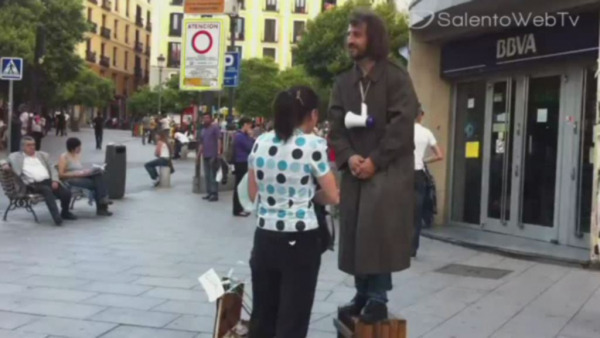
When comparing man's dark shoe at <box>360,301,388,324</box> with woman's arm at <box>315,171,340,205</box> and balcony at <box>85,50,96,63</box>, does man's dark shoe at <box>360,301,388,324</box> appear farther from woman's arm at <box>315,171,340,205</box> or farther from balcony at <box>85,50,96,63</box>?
balcony at <box>85,50,96,63</box>

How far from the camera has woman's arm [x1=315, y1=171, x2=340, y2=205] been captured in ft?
14.0

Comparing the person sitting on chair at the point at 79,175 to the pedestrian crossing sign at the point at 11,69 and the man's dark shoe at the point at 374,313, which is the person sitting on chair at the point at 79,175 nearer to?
the pedestrian crossing sign at the point at 11,69

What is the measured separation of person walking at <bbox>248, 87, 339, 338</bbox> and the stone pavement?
1601 millimetres

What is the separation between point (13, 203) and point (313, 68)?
93.3 ft

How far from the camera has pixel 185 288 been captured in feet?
24.0

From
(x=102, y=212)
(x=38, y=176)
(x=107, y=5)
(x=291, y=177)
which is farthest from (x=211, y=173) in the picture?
(x=107, y=5)

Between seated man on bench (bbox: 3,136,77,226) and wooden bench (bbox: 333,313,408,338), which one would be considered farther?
seated man on bench (bbox: 3,136,77,226)

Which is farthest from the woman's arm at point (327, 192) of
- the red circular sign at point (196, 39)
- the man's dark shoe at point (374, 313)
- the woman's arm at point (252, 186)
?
Answer: the red circular sign at point (196, 39)

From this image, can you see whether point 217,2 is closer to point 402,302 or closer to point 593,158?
point 593,158

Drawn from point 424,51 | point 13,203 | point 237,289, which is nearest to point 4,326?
point 237,289

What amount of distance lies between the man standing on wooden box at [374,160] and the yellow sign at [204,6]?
1261cm

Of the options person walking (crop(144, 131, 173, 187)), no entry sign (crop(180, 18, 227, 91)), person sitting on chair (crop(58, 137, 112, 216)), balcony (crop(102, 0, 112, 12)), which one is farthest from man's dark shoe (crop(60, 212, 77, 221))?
balcony (crop(102, 0, 112, 12))

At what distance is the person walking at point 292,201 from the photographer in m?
4.21

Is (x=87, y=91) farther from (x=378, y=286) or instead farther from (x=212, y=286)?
(x=378, y=286)
